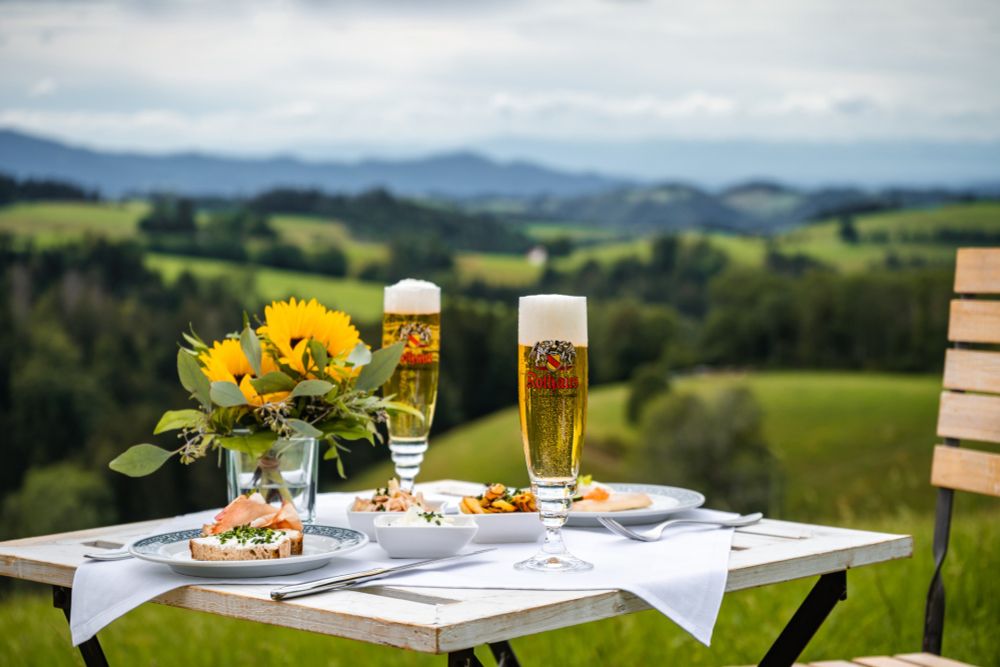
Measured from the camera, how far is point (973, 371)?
276cm

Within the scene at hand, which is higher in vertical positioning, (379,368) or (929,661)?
Result: (379,368)

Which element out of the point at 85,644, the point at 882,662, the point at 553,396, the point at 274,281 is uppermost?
the point at 553,396

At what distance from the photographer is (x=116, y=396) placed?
3356 centimetres

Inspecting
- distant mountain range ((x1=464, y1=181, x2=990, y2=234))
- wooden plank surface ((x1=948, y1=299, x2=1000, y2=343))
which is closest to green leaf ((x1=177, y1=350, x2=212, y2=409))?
wooden plank surface ((x1=948, y1=299, x2=1000, y2=343))

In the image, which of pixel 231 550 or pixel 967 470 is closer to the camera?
pixel 231 550

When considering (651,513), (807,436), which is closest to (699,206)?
(807,436)

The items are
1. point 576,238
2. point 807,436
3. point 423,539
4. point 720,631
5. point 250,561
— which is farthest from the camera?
point 576,238

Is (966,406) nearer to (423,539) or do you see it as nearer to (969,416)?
(969,416)

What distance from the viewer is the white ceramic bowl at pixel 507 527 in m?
1.90

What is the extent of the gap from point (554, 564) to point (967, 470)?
4.71 ft

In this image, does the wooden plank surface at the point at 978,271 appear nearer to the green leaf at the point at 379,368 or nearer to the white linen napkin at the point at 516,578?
the white linen napkin at the point at 516,578

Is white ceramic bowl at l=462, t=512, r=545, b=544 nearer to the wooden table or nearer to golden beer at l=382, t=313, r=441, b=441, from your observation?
the wooden table

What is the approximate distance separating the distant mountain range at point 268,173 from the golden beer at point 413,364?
105ft

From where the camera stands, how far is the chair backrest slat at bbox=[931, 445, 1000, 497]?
264 centimetres
